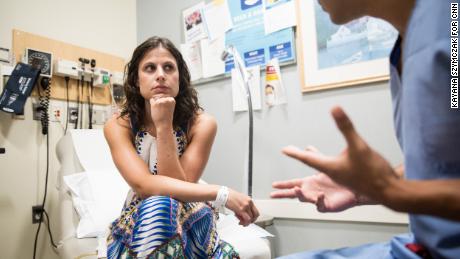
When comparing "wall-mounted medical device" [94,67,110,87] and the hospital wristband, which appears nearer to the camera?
the hospital wristband

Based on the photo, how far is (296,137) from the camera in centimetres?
162

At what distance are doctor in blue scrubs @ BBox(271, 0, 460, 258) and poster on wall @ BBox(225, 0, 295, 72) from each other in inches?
46.2

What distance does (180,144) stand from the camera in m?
1.20

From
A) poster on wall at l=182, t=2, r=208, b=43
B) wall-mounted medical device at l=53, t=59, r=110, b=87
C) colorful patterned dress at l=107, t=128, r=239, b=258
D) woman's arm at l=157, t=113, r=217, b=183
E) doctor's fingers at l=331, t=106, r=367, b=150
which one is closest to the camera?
doctor's fingers at l=331, t=106, r=367, b=150

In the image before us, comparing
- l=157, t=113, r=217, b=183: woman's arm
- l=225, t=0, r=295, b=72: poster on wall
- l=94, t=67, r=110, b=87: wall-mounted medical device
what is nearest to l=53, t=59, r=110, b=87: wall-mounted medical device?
l=94, t=67, r=110, b=87: wall-mounted medical device

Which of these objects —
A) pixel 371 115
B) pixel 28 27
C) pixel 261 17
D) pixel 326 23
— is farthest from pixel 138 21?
pixel 371 115

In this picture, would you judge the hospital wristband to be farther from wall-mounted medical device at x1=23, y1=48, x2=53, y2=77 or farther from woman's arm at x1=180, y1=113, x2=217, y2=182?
wall-mounted medical device at x1=23, y1=48, x2=53, y2=77

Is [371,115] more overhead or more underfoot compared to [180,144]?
more overhead

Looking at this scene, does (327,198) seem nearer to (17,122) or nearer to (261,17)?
(261,17)

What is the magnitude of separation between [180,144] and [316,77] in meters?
0.83

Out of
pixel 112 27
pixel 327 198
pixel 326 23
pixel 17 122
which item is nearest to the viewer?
pixel 327 198

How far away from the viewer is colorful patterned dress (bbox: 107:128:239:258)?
77cm

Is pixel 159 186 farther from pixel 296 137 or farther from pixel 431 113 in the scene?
pixel 296 137

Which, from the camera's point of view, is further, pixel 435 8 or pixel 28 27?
pixel 28 27
